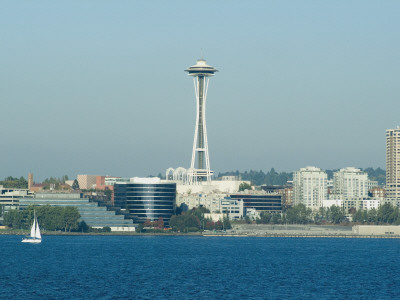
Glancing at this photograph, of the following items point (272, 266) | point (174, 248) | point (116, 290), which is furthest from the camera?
point (174, 248)

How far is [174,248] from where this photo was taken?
189625 mm

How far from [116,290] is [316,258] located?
64.6 meters

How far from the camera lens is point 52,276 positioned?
120 metres

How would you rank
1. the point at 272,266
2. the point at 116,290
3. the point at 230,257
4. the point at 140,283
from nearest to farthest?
the point at 116,290 → the point at 140,283 → the point at 272,266 → the point at 230,257

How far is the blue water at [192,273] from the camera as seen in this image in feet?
339

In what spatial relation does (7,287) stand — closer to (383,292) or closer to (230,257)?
(383,292)

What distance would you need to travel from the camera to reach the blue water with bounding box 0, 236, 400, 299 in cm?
10325

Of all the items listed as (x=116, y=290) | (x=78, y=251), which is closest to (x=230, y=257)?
(x=78, y=251)

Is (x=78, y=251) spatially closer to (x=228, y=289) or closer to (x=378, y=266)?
(x=378, y=266)

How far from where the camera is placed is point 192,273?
127m

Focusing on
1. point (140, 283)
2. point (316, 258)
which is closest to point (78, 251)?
point (316, 258)

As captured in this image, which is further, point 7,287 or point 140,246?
point 140,246

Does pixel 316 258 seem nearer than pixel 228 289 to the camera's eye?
No

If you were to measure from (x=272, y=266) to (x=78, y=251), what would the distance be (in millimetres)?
40508
